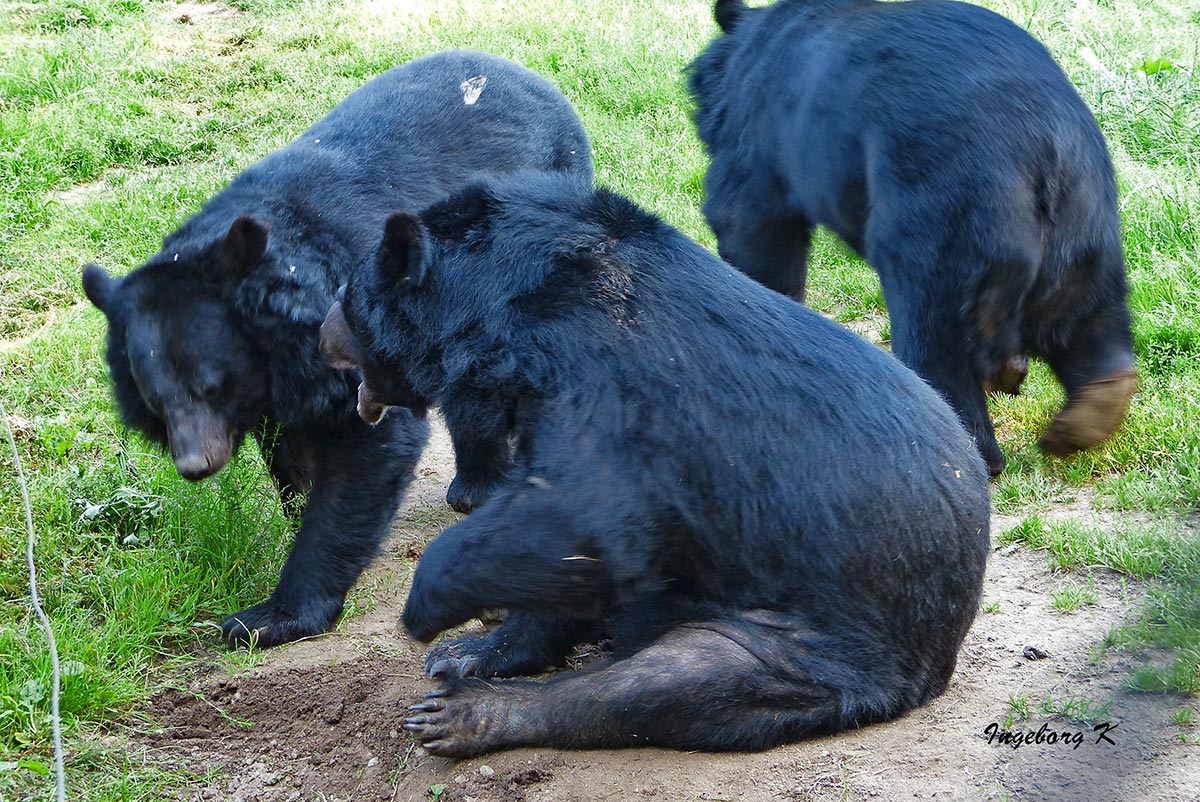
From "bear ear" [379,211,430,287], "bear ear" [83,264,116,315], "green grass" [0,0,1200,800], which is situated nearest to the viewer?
"bear ear" [379,211,430,287]

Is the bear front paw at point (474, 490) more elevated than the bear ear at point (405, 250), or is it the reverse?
the bear ear at point (405, 250)

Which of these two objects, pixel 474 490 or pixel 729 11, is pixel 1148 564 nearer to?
pixel 474 490

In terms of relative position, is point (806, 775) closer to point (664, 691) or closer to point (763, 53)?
point (664, 691)

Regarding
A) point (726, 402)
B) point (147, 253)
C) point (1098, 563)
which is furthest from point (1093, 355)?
point (147, 253)

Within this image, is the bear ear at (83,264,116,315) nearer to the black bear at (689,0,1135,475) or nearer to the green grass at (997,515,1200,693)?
the black bear at (689,0,1135,475)

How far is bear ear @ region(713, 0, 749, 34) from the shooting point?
6.32 m

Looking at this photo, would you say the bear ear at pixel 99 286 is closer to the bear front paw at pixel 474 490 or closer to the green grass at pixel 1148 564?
the bear front paw at pixel 474 490

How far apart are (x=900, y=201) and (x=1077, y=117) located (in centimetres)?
67

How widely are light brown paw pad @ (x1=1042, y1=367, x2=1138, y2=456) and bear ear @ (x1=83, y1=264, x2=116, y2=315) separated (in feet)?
11.0

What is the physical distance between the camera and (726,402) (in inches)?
130

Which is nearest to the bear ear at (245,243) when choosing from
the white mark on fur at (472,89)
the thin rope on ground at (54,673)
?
the thin rope on ground at (54,673)

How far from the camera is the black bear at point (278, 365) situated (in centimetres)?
435

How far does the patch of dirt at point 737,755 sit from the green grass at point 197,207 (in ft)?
0.41

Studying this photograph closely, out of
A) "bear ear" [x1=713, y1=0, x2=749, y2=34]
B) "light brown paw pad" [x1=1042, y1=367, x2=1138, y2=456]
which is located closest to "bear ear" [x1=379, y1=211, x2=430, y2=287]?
"light brown paw pad" [x1=1042, y1=367, x2=1138, y2=456]
